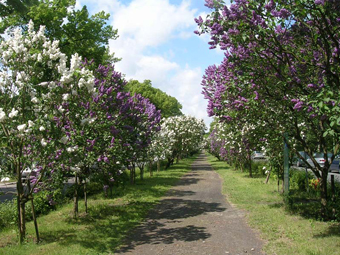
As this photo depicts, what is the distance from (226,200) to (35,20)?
47.0 ft

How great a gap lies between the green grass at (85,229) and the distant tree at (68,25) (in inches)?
401

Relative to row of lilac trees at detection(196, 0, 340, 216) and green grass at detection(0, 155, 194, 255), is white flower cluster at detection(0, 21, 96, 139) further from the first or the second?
row of lilac trees at detection(196, 0, 340, 216)

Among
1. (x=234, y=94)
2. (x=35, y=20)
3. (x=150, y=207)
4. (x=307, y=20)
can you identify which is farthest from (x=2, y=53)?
(x=35, y=20)

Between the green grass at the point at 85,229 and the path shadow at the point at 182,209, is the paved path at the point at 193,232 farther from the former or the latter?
the green grass at the point at 85,229

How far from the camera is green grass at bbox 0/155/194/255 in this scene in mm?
7133

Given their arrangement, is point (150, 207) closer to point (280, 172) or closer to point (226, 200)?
point (226, 200)

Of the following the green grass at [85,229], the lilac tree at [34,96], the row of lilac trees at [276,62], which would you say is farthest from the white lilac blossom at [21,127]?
the row of lilac trees at [276,62]

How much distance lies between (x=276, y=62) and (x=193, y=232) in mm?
4831

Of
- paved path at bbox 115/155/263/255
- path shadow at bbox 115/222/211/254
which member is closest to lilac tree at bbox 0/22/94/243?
path shadow at bbox 115/222/211/254

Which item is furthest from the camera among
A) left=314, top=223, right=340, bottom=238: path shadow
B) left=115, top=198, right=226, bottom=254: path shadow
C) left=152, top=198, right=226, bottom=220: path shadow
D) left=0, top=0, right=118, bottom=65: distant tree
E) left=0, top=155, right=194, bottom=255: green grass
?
left=0, top=0, right=118, bottom=65: distant tree

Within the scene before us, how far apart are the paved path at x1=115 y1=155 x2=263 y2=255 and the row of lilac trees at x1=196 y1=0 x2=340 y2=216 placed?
266 centimetres

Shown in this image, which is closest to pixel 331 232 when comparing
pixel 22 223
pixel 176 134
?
pixel 22 223

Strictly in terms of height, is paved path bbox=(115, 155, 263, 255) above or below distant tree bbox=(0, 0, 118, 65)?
below

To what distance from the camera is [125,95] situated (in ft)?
42.2
